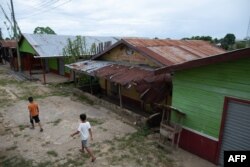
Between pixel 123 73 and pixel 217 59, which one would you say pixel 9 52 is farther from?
pixel 217 59

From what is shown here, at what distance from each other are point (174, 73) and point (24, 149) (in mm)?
5980

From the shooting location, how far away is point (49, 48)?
1922 centimetres

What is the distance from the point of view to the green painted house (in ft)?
20.1

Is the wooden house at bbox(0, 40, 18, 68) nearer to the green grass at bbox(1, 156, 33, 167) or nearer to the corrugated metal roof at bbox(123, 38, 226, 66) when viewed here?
the corrugated metal roof at bbox(123, 38, 226, 66)

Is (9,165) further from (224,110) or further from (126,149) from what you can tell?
(224,110)

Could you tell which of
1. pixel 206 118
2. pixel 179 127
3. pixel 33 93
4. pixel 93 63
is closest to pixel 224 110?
pixel 206 118

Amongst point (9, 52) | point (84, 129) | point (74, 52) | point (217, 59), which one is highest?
point (217, 59)

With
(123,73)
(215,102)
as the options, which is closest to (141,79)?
(123,73)

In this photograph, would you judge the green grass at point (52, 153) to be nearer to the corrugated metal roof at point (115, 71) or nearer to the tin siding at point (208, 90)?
the corrugated metal roof at point (115, 71)

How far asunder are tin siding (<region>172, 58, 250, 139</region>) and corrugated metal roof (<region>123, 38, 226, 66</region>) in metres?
2.14

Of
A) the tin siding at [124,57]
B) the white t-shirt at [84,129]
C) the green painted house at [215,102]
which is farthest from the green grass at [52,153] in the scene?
the tin siding at [124,57]

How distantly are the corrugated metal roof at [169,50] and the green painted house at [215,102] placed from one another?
2259 mm

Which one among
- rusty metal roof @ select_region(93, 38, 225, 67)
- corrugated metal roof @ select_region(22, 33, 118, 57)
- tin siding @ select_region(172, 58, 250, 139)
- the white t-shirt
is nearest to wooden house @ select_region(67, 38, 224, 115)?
rusty metal roof @ select_region(93, 38, 225, 67)

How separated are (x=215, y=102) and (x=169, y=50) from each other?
513 cm
